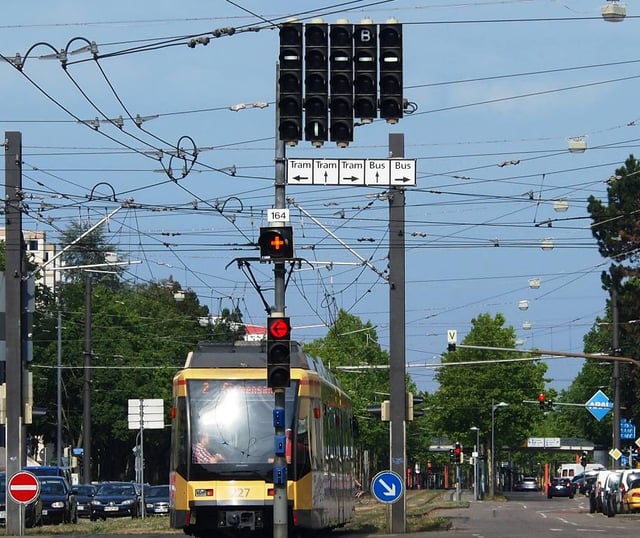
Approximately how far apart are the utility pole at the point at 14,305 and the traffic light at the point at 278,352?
488 inches

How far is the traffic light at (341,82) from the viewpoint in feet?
71.8

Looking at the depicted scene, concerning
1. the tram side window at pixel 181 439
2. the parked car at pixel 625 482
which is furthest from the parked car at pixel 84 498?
the tram side window at pixel 181 439

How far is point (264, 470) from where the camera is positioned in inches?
998

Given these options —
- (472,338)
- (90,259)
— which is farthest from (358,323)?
(90,259)

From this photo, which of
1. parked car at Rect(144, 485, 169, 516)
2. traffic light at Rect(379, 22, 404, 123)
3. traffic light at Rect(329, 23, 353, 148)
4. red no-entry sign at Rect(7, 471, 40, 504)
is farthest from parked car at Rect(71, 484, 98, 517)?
traffic light at Rect(379, 22, 404, 123)

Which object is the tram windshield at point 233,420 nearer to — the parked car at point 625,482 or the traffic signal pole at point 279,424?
the traffic signal pole at point 279,424

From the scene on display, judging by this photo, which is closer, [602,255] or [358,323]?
[602,255]

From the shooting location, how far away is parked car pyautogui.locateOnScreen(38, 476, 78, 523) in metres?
43.2

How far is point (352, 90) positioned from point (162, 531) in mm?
17434

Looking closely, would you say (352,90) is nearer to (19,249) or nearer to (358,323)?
(19,249)

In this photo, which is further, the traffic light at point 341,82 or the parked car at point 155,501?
the parked car at point 155,501

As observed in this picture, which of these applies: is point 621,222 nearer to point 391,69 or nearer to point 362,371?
point 362,371

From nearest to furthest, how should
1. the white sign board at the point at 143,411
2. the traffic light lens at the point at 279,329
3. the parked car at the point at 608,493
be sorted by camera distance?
the traffic light lens at the point at 279,329 < the white sign board at the point at 143,411 < the parked car at the point at 608,493

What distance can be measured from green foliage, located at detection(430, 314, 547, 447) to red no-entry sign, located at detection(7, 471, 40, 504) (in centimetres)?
7500
